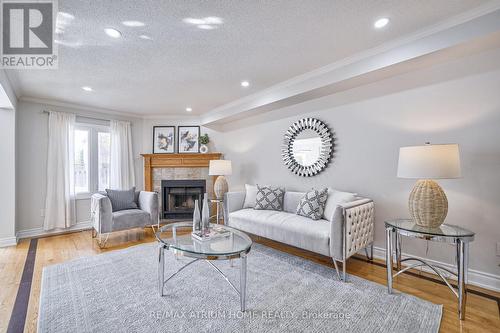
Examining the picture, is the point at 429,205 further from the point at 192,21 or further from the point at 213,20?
the point at 192,21

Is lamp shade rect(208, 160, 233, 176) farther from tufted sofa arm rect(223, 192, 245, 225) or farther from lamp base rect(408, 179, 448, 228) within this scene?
lamp base rect(408, 179, 448, 228)

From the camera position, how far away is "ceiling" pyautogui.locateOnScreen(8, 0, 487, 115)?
1.84m

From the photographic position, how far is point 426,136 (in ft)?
8.41

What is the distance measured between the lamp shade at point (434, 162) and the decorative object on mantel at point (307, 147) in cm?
134

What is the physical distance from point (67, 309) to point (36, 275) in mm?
1042

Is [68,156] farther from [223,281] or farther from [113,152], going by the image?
[223,281]

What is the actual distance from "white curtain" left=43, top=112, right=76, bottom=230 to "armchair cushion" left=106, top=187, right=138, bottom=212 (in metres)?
0.97

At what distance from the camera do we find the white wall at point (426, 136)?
2.21m

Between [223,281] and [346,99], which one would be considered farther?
[346,99]

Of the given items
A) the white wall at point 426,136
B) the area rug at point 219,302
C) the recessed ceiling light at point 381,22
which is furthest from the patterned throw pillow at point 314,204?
the recessed ceiling light at point 381,22

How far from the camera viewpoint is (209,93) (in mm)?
3898

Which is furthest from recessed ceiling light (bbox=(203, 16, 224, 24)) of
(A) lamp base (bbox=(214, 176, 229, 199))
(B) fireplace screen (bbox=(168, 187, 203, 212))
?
(B) fireplace screen (bbox=(168, 187, 203, 212))

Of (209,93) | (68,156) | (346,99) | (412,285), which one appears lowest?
(412,285)

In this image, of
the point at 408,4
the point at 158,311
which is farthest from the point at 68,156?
the point at 408,4
